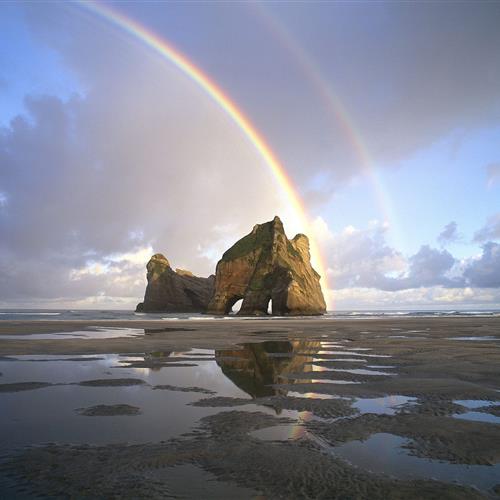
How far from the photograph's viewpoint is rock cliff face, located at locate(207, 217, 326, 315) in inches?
4126

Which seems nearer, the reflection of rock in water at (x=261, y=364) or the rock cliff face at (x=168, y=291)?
the reflection of rock in water at (x=261, y=364)

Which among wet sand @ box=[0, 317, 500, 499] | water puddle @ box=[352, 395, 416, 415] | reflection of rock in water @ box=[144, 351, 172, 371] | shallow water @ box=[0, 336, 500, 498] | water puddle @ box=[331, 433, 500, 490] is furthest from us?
reflection of rock in water @ box=[144, 351, 172, 371]

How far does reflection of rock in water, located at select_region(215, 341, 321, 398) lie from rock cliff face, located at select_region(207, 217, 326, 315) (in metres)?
77.7

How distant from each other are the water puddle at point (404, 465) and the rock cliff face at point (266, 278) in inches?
3688

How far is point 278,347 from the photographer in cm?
2538

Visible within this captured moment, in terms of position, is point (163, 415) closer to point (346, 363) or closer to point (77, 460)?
point (77, 460)

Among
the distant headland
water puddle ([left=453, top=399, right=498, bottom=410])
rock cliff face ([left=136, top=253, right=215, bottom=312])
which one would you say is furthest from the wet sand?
rock cliff face ([left=136, top=253, right=215, bottom=312])

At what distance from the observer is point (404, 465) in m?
6.56

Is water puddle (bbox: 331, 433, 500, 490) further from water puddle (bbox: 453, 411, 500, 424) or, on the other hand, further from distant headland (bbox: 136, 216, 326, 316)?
distant headland (bbox: 136, 216, 326, 316)

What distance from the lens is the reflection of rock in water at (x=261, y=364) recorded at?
13305mm

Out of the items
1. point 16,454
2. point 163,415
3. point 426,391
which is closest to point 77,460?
point 16,454

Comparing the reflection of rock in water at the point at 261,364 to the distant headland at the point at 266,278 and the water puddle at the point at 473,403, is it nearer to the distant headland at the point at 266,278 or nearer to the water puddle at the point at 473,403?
the water puddle at the point at 473,403

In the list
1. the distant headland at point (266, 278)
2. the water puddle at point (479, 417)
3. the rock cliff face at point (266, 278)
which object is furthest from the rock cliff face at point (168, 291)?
the water puddle at point (479, 417)

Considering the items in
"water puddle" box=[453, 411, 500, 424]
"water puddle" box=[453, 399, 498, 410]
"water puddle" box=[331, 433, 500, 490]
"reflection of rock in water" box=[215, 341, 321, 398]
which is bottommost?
"water puddle" box=[331, 433, 500, 490]
